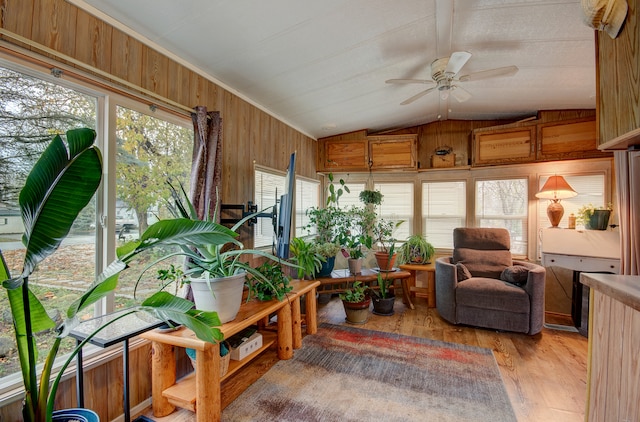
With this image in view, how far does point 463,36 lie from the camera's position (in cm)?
230

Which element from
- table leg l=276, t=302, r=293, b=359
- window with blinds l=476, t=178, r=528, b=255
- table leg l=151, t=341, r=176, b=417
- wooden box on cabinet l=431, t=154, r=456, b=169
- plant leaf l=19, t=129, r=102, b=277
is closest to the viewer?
plant leaf l=19, t=129, r=102, b=277

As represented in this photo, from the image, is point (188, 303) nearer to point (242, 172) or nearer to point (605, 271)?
point (242, 172)

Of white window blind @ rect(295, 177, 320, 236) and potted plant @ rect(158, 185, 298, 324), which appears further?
white window blind @ rect(295, 177, 320, 236)

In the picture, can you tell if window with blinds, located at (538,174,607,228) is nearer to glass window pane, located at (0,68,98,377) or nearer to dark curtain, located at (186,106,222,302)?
dark curtain, located at (186,106,222,302)

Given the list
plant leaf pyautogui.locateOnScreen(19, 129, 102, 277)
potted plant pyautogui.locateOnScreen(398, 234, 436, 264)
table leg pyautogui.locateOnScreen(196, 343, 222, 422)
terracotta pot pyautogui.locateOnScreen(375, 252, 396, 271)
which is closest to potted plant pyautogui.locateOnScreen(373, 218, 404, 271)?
terracotta pot pyautogui.locateOnScreen(375, 252, 396, 271)

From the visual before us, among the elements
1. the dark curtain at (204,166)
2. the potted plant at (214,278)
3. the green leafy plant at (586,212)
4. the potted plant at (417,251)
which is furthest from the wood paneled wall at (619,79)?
the potted plant at (417,251)

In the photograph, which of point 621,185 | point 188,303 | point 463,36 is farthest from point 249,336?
point 621,185

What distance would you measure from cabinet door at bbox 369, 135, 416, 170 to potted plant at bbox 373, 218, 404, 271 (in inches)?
34.0

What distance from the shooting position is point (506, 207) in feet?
13.3

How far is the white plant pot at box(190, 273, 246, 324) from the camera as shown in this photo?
66.5 inches

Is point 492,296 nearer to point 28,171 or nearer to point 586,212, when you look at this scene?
point 586,212

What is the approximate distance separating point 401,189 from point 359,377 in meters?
3.11

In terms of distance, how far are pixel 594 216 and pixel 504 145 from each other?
51.3 inches

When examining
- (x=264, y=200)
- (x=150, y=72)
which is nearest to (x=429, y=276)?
(x=264, y=200)
